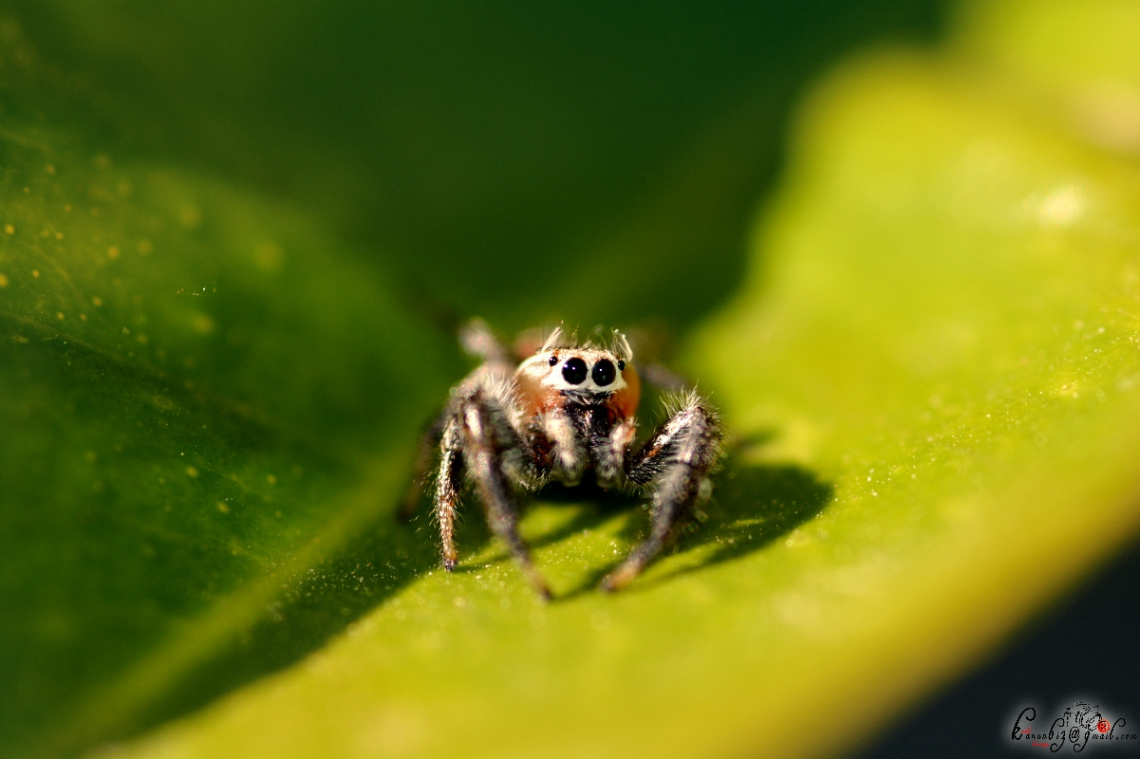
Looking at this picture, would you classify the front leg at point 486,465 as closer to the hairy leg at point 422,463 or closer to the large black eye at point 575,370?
the hairy leg at point 422,463

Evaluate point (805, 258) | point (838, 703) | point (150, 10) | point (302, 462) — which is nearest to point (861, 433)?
point (805, 258)

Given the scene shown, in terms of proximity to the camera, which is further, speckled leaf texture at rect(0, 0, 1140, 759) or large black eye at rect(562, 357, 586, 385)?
large black eye at rect(562, 357, 586, 385)

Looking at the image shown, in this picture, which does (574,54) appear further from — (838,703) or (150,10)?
(838,703)

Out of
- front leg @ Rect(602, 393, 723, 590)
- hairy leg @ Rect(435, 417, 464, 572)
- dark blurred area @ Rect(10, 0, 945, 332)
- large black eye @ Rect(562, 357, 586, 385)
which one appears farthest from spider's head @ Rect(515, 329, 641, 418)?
dark blurred area @ Rect(10, 0, 945, 332)

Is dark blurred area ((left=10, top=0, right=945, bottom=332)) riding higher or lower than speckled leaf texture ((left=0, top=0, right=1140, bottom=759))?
higher

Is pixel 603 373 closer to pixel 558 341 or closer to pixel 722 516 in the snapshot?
pixel 558 341

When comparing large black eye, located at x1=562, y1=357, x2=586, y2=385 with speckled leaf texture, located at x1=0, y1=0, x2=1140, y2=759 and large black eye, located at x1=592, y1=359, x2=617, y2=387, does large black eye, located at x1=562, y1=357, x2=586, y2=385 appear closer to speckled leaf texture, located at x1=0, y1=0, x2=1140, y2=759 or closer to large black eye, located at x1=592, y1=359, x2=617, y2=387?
large black eye, located at x1=592, y1=359, x2=617, y2=387

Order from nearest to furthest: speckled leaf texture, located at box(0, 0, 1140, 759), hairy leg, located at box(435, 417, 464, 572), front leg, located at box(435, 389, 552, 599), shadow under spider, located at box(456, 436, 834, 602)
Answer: speckled leaf texture, located at box(0, 0, 1140, 759), shadow under spider, located at box(456, 436, 834, 602), front leg, located at box(435, 389, 552, 599), hairy leg, located at box(435, 417, 464, 572)

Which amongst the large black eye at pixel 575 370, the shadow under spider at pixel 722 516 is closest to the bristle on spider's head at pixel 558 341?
the large black eye at pixel 575 370

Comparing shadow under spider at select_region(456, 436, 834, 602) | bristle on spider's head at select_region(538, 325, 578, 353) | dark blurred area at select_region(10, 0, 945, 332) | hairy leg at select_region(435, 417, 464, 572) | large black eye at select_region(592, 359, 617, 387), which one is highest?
dark blurred area at select_region(10, 0, 945, 332)
